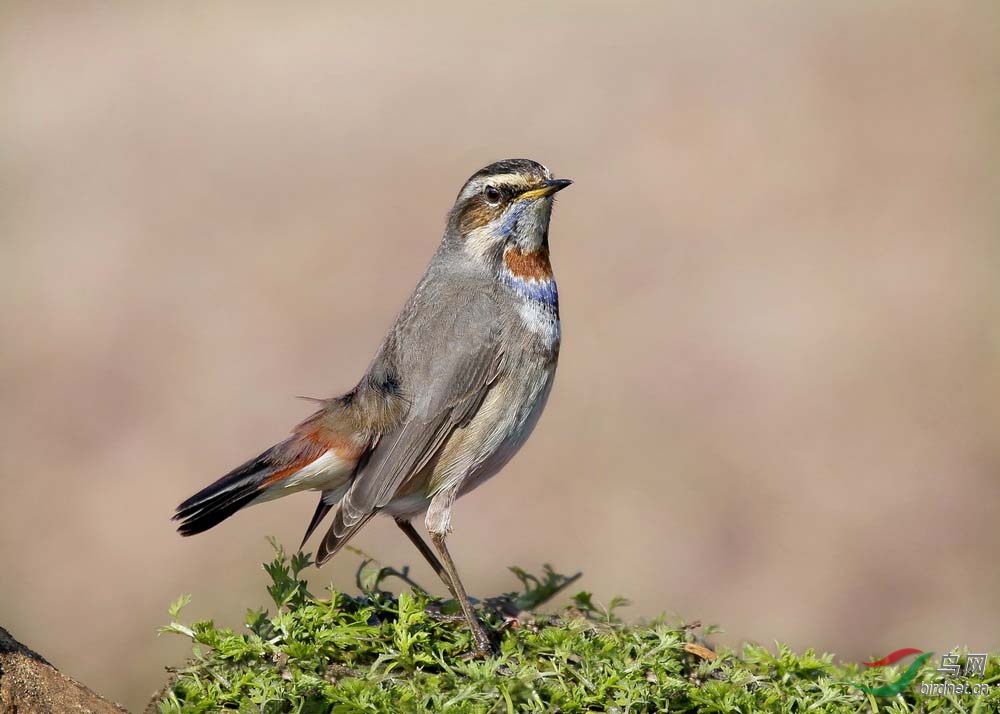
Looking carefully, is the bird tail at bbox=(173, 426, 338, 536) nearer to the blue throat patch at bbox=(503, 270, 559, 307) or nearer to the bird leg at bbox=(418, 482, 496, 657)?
the bird leg at bbox=(418, 482, 496, 657)

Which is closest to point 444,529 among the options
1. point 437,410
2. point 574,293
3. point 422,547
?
point 422,547

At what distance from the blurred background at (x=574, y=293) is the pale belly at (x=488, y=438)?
425 centimetres

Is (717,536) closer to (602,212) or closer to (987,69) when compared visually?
(602,212)

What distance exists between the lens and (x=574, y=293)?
13.2 metres

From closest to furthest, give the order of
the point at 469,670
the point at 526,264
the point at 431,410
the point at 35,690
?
1. the point at 35,690
2. the point at 469,670
3. the point at 431,410
4. the point at 526,264

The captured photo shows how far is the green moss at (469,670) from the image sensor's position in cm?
446

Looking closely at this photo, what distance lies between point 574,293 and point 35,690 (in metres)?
9.33

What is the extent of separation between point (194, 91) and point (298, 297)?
510 cm

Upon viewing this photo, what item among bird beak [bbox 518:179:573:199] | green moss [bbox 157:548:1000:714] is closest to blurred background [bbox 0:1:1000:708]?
bird beak [bbox 518:179:573:199]

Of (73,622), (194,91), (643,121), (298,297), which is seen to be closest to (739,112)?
(643,121)

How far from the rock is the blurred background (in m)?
5.05

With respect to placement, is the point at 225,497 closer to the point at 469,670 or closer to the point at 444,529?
the point at 444,529

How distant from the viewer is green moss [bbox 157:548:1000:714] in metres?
4.46

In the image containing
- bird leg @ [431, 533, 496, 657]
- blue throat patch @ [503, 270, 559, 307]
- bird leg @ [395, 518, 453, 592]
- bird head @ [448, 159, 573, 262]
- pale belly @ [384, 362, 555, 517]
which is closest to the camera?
bird leg @ [431, 533, 496, 657]
